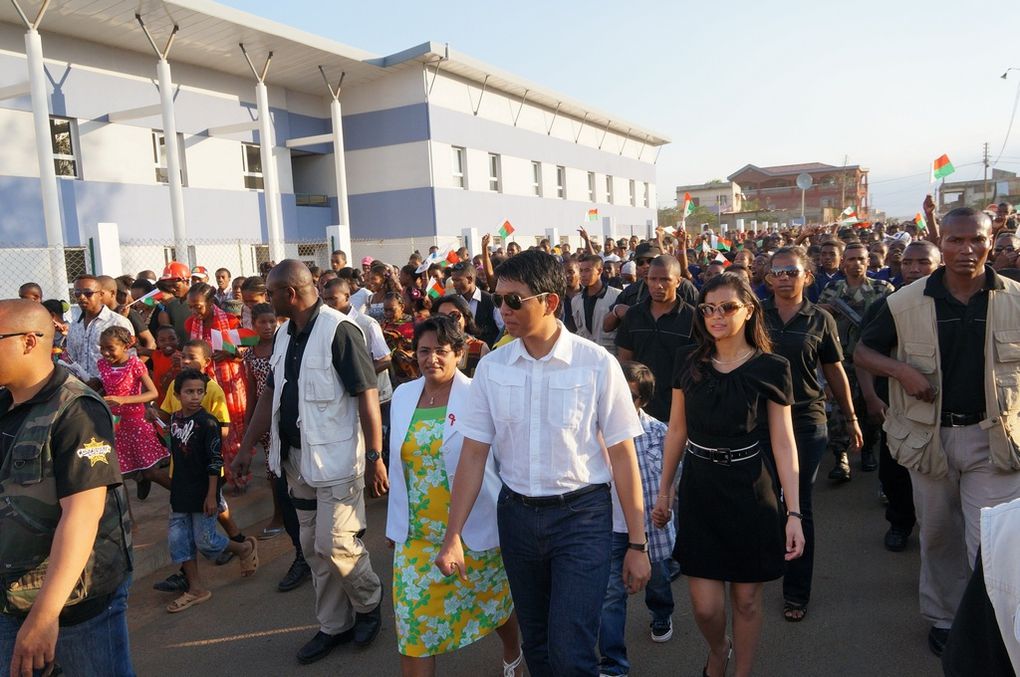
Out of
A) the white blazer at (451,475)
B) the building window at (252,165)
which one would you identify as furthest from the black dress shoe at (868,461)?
the building window at (252,165)

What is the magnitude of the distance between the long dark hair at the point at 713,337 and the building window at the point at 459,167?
68.6 ft

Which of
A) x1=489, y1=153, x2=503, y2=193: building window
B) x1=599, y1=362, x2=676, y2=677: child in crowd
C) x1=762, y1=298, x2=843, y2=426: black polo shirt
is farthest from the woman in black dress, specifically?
x1=489, y1=153, x2=503, y2=193: building window

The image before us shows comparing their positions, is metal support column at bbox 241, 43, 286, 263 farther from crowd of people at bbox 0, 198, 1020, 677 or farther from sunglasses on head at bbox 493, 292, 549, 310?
sunglasses on head at bbox 493, 292, 549, 310

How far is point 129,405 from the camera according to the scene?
18.6ft

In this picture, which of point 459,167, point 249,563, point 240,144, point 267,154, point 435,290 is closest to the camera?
point 249,563

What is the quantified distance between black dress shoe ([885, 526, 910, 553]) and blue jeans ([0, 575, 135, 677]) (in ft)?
14.8

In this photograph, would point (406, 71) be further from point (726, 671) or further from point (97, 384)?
point (726, 671)

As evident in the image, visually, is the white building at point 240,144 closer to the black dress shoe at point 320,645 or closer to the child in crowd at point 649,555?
the black dress shoe at point 320,645

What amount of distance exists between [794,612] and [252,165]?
19.7 m

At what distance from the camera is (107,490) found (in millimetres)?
2586

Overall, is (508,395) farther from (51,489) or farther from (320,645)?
(320,645)

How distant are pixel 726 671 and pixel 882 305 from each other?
1996 millimetres

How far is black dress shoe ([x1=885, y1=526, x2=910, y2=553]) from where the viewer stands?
4812mm

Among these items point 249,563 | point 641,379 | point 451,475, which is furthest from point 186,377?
point 641,379
